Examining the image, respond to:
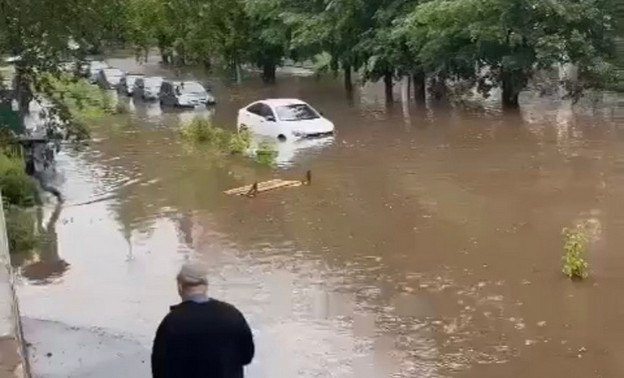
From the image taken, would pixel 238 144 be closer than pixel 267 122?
Yes

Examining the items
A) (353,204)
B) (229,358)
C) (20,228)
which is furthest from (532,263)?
(229,358)

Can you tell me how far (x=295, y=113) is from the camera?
30250 millimetres

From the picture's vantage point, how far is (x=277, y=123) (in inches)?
1166

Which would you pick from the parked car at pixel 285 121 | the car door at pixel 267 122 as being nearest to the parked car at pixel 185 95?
the parked car at pixel 285 121

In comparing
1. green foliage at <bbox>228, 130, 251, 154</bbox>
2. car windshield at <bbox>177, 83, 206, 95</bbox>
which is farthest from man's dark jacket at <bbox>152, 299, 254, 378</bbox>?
car windshield at <bbox>177, 83, 206, 95</bbox>

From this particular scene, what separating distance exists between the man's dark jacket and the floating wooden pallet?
15.5m

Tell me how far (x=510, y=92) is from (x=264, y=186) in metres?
15.4

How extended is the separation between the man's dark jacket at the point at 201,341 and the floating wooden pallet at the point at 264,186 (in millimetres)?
15474

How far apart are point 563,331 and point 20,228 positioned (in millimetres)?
9724

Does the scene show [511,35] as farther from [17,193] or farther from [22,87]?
[22,87]

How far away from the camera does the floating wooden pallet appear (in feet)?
67.9

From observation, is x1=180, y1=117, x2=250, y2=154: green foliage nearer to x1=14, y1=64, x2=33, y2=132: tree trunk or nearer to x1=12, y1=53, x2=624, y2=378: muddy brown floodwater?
x1=12, y1=53, x2=624, y2=378: muddy brown floodwater

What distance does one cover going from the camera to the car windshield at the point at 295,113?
29.9m

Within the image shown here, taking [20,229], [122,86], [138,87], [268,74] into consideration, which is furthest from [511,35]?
[122,86]
